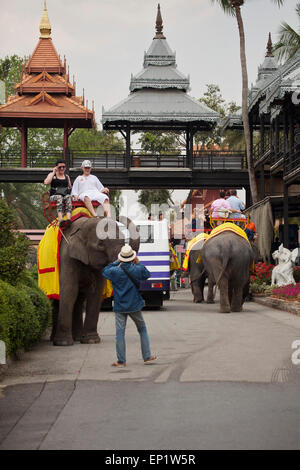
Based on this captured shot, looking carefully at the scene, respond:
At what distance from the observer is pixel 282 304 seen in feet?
65.0

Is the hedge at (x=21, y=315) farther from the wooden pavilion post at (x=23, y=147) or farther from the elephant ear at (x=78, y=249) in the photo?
the wooden pavilion post at (x=23, y=147)

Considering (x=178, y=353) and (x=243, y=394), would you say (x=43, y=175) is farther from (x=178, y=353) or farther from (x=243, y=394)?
(x=243, y=394)

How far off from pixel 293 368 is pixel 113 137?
62.0 meters

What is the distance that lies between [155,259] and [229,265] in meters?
2.99

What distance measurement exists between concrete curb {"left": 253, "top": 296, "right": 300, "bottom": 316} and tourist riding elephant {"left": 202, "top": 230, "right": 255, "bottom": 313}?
3.68 feet

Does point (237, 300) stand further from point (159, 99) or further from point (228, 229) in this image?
point (159, 99)

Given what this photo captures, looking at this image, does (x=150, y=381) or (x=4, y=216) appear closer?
(x=150, y=381)

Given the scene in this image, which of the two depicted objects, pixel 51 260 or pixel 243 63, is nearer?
pixel 51 260

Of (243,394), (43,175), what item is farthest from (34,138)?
(243,394)

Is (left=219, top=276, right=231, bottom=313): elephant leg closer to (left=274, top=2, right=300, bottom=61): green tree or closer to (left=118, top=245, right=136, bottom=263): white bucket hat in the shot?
(left=118, top=245, right=136, bottom=263): white bucket hat

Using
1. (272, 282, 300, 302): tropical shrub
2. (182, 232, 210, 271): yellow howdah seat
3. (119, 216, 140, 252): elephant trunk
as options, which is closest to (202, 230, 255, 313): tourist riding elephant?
(272, 282, 300, 302): tropical shrub

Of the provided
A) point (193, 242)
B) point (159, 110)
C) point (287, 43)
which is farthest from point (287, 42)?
point (193, 242)

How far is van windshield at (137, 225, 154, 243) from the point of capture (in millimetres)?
21438

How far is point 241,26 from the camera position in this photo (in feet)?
112
